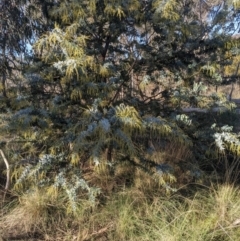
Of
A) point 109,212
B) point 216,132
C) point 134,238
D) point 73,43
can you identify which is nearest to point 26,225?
point 109,212

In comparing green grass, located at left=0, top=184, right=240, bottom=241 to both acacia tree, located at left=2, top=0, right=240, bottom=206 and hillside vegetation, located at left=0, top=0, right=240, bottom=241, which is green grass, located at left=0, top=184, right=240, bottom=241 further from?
acacia tree, located at left=2, top=0, right=240, bottom=206

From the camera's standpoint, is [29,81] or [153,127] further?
[29,81]

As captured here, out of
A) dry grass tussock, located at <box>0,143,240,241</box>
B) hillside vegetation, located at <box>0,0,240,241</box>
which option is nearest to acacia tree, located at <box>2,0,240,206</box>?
hillside vegetation, located at <box>0,0,240,241</box>

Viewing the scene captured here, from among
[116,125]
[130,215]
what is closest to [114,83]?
[116,125]

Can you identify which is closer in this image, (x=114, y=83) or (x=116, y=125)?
(x=116, y=125)

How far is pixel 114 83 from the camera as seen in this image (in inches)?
132

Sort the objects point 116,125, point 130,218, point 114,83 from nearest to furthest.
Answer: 1. point 116,125
2. point 130,218
3. point 114,83

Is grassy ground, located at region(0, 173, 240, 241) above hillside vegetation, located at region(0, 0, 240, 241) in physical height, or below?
below

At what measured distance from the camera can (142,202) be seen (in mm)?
3504

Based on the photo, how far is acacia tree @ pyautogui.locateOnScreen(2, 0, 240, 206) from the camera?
117 inches

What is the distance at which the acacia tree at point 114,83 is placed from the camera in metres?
2.97

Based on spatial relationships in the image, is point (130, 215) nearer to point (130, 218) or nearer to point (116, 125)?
point (130, 218)

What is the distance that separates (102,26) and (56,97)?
0.88m

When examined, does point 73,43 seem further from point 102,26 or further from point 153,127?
point 153,127
